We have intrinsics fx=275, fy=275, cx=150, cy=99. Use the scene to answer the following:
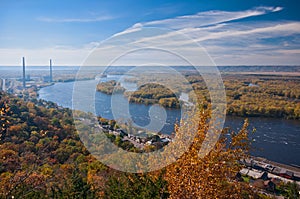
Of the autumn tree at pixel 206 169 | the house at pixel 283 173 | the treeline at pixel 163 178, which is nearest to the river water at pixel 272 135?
the house at pixel 283 173

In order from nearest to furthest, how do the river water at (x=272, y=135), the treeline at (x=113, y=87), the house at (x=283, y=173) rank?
the treeline at (x=113, y=87) < the house at (x=283, y=173) < the river water at (x=272, y=135)

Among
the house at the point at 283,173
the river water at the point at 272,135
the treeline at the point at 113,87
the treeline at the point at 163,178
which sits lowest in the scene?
the house at the point at 283,173

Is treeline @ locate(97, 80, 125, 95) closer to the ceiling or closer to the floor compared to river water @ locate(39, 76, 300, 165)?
closer to the ceiling

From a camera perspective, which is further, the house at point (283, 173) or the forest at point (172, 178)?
the house at point (283, 173)

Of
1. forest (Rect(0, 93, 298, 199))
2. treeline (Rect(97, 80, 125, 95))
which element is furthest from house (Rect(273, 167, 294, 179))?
treeline (Rect(97, 80, 125, 95))

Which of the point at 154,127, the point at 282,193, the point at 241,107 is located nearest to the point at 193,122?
the point at 154,127

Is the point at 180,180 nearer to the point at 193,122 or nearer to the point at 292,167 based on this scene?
the point at 193,122

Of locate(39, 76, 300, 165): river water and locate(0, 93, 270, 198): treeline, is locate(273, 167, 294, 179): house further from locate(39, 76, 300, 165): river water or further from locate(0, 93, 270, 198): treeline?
locate(0, 93, 270, 198): treeline

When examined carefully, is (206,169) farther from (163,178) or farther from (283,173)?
(283,173)

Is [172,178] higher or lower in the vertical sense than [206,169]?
lower

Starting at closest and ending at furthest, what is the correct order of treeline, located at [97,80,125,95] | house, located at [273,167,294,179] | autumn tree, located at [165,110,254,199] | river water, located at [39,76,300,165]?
autumn tree, located at [165,110,254,199] < treeline, located at [97,80,125,95] < house, located at [273,167,294,179] < river water, located at [39,76,300,165]

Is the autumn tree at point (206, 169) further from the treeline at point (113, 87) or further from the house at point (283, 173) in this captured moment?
the house at point (283, 173)

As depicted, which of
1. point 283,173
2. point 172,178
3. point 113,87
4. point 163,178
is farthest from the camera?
point 283,173

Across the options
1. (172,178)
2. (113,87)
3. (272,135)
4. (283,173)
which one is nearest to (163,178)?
(172,178)
